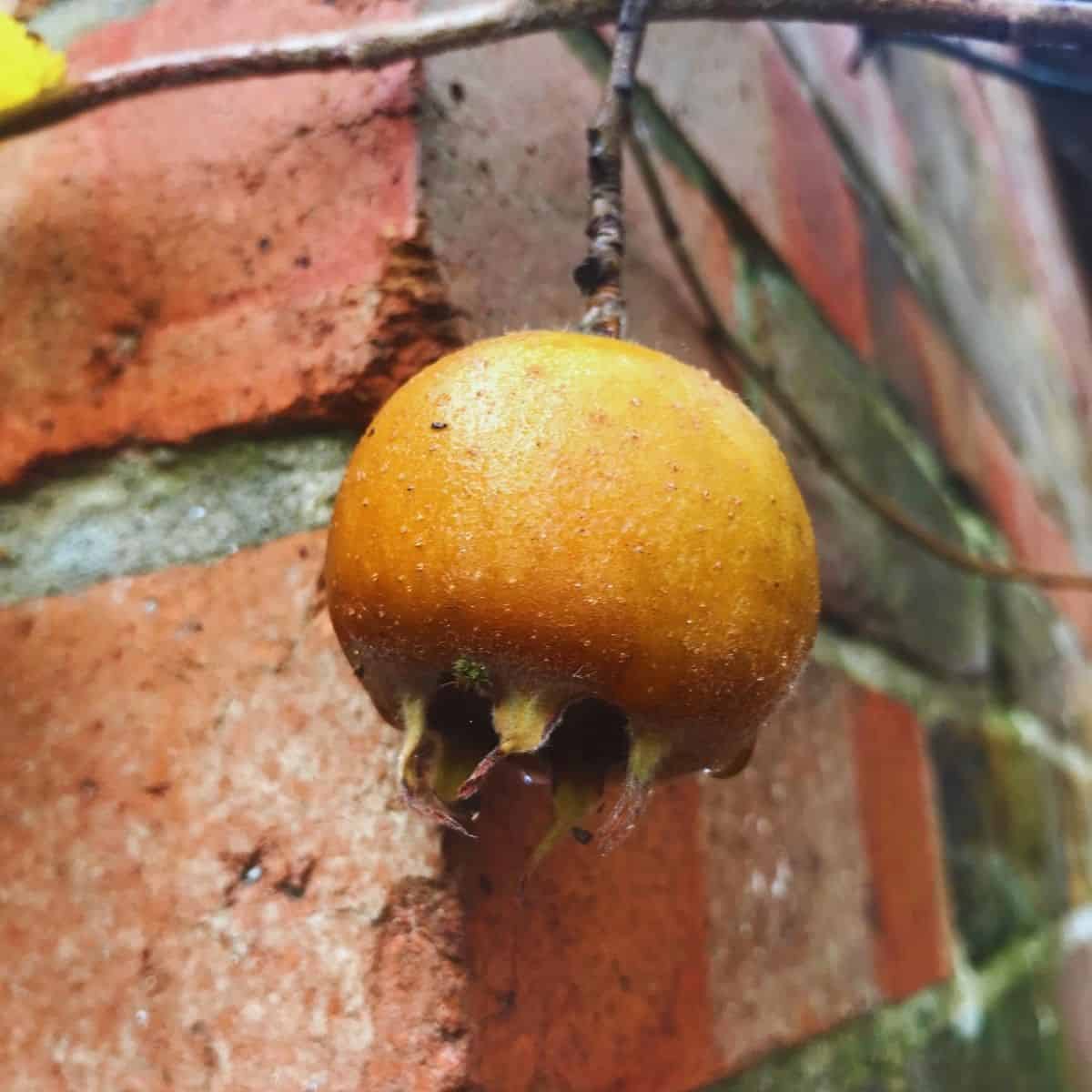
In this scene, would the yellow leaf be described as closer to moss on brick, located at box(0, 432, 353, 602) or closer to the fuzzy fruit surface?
moss on brick, located at box(0, 432, 353, 602)

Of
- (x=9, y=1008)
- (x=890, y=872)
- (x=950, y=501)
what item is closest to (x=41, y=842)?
(x=9, y=1008)

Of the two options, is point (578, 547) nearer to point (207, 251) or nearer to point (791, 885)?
point (207, 251)

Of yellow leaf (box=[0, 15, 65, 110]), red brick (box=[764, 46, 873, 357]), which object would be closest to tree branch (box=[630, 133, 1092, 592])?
red brick (box=[764, 46, 873, 357])

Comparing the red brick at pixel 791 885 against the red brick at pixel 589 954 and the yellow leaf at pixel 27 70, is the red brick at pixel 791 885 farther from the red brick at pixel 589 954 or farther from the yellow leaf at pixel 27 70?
the yellow leaf at pixel 27 70

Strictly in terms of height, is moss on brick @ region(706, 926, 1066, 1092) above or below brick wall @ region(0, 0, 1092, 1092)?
below

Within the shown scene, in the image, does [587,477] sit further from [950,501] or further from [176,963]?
[950,501]

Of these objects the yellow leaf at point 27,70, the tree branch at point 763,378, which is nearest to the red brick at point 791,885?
the tree branch at point 763,378
